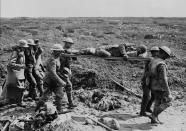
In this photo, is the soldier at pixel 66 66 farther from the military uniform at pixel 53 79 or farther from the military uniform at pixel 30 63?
the military uniform at pixel 30 63

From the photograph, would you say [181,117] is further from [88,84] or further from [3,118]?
[3,118]

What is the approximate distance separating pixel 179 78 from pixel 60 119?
574cm

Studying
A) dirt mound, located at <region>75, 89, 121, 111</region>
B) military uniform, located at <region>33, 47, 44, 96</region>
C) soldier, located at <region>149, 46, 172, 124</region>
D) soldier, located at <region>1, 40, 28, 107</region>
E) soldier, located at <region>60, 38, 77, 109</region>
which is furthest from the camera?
military uniform, located at <region>33, 47, 44, 96</region>

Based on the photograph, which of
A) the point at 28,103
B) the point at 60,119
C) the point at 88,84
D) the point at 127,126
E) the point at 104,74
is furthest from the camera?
the point at 104,74

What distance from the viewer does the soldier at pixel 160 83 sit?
22.2 feet

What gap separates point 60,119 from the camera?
20.7 ft

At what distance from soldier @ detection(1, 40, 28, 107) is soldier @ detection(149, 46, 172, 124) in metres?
3.29

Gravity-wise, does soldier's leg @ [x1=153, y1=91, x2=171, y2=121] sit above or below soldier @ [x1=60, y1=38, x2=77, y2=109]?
below

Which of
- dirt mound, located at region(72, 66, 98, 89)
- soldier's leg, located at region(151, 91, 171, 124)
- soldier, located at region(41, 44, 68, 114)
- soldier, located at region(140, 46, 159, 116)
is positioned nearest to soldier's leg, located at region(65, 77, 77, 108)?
soldier, located at region(41, 44, 68, 114)

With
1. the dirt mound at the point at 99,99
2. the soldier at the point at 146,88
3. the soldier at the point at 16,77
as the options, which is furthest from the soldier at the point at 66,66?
the soldier at the point at 146,88

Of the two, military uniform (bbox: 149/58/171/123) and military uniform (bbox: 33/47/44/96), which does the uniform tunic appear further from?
military uniform (bbox: 149/58/171/123)

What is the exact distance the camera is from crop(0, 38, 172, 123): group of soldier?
6867 mm

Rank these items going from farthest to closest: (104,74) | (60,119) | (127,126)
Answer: (104,74)
(127,126)
(60,119)

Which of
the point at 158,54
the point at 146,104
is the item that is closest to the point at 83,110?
the point at 146,104
